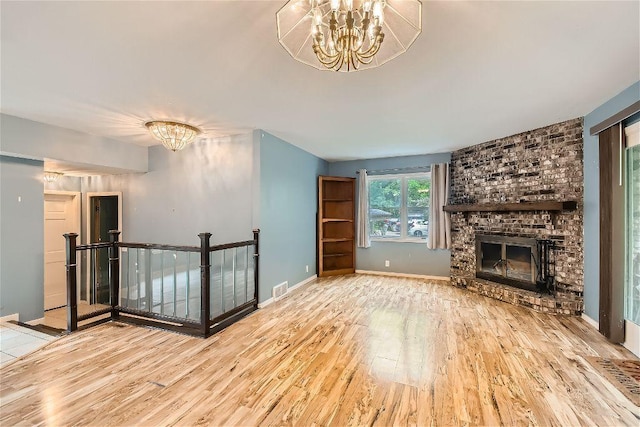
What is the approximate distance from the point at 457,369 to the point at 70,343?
3713mm

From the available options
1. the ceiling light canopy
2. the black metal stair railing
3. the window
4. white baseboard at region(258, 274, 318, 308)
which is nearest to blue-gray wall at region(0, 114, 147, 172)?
the black metal stair railing

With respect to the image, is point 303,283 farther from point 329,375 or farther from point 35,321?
point 35,321

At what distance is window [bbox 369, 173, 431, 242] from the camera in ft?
18.3

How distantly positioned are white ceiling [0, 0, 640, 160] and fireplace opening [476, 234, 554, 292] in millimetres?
1701

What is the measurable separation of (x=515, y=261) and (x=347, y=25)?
4.35 meters

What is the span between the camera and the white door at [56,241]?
4848mm

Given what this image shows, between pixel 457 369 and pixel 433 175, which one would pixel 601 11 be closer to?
pixel 457 369

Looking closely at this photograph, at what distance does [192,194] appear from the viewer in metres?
4.40

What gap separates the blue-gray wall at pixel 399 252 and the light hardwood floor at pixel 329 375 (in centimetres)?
196

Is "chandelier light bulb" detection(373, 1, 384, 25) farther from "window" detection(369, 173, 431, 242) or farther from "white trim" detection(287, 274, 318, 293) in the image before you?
"window" detection(369, 173, 431, 242)

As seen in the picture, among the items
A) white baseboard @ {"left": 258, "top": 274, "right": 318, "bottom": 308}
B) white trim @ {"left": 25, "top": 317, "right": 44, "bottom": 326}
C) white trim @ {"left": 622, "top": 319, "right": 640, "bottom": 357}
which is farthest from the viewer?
white baseboard @ {"left": 258, "top": 274, "right": 318, "bottom": 308}

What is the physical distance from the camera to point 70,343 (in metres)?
2.72

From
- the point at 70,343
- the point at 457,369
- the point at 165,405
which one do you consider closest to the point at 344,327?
the point at 457,369

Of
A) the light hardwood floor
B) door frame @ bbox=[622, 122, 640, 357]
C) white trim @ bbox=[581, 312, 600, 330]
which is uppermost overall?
door frame @ bbox=[622, 122, 640, 357]
